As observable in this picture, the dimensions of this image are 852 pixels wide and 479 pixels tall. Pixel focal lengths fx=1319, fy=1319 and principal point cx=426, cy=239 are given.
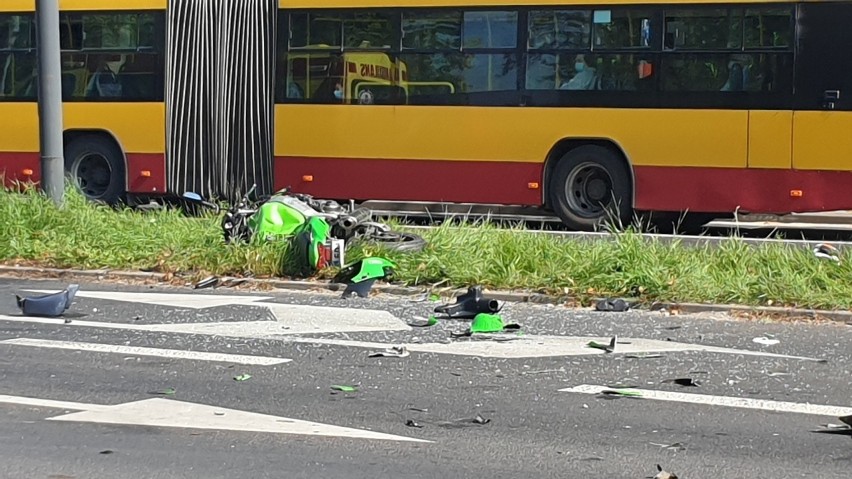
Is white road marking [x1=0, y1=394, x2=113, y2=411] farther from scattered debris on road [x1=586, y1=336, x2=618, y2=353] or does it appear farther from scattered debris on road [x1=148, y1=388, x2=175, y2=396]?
scattered debris on road [x1=586, y1=336, x2=618, y2=353]

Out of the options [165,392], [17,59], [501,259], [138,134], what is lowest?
[165,392]

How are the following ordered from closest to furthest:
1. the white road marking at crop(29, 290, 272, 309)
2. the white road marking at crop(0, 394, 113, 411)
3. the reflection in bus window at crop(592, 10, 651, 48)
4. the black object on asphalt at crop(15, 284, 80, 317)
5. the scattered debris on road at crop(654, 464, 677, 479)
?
the scattered debris on road at crop(654, 464, 677, 479) < the white road marking at crop(0, 394, 113, 411) < the black object on asphalt at crop(15, 284, 80, 317) < the white road marking at crop(29, 290, 272, 309) < the reflection in bus window at crop(592, 10, 651, 48)

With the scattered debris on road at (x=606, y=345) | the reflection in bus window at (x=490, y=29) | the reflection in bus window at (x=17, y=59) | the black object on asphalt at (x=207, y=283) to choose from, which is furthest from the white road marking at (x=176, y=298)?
the reflection in bus window at (x=17, y=59)

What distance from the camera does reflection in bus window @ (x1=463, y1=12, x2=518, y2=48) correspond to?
15.7 m

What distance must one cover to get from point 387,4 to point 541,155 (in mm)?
2757

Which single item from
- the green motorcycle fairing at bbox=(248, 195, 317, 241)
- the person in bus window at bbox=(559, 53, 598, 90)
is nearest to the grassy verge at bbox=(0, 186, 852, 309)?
the green motorcycle fairing at bbox=(248, 195, 317, 241)

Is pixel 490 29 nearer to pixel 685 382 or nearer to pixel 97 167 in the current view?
pixel 97 167

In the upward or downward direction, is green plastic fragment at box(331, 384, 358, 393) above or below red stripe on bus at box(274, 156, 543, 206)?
below

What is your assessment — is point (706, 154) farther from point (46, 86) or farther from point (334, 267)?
point (46, 86)

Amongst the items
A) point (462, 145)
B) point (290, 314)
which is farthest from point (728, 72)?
point (290, 314)

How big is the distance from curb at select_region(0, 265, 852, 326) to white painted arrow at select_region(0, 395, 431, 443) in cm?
399

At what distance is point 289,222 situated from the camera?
1241 cm

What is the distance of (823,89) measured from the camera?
14.3m

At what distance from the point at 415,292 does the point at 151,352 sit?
9.44 feet
